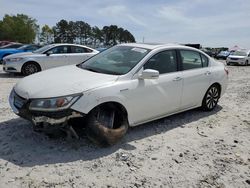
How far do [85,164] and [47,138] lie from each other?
989 mm

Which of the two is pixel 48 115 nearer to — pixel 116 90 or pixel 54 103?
pixel 54 103

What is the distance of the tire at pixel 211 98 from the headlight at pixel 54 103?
338 centimetres

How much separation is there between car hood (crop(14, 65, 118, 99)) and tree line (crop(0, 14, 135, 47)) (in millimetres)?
68025

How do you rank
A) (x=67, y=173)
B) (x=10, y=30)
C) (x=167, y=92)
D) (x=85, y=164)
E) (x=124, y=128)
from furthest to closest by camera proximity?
(x=10, y=30)
(x=167, y=92)
(x=124, y=128)
(x=85, y=164)
(x=67, y=173)

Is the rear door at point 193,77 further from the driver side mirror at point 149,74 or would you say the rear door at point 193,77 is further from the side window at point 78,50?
the side window at point 78,50

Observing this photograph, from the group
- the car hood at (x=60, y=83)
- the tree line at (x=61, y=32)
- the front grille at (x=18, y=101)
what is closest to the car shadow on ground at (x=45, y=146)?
the front grille at (x=18, y=101)

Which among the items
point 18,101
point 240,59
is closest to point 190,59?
point 18,101

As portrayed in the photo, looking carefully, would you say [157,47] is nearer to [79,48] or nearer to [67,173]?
[67,173]

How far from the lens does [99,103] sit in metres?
3.91

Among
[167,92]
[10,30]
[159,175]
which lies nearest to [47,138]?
[159,175]

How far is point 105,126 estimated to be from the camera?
415 centimetres

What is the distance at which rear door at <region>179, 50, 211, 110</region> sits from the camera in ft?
17.5

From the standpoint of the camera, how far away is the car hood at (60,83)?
3791 mm

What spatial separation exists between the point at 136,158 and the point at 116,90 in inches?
40.4
